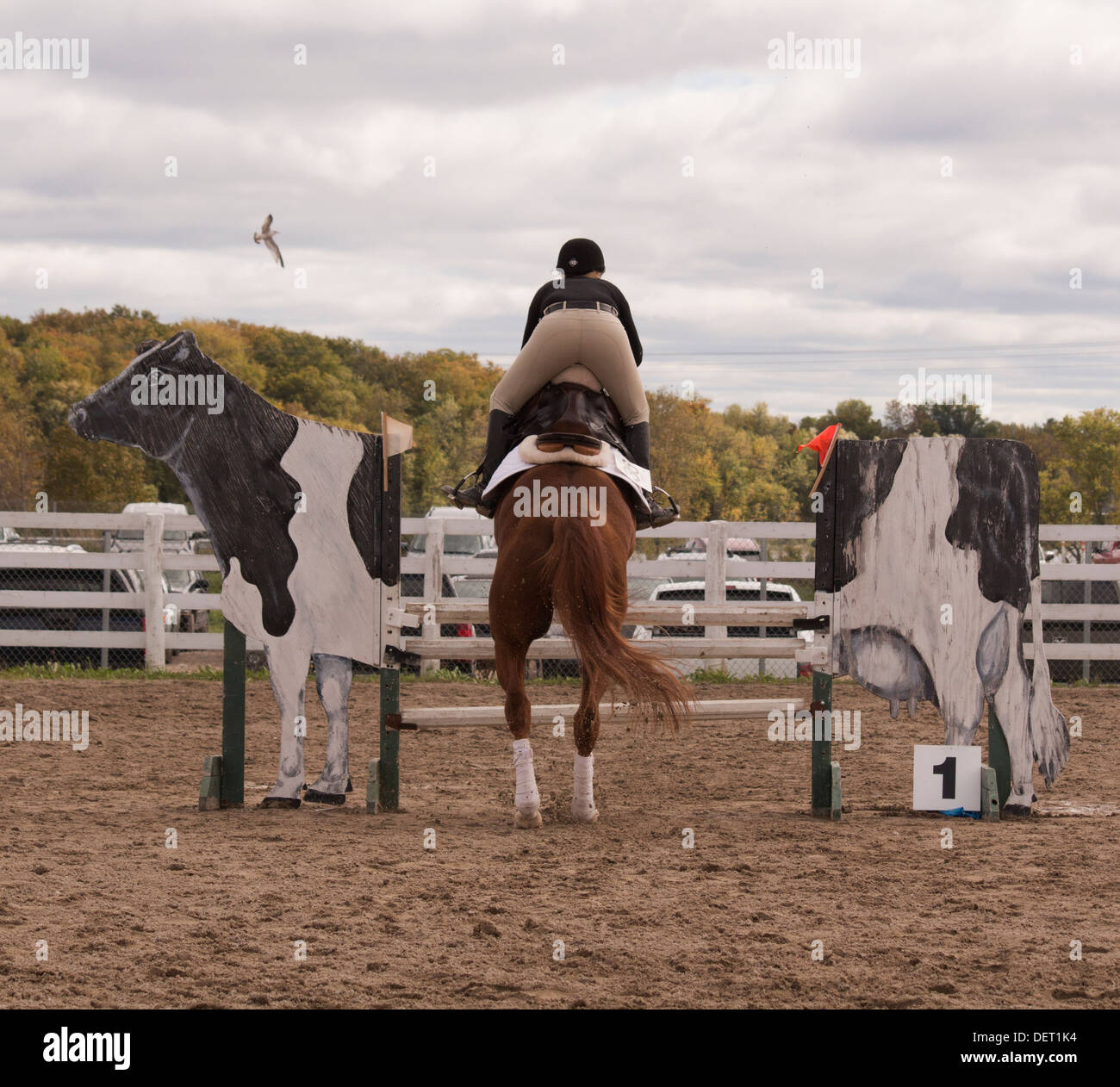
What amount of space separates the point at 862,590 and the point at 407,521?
6877mm

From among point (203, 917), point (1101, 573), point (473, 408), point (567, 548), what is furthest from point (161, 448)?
point (473, 408)

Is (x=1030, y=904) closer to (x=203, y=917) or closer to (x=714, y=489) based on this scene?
(x=203, y=917)

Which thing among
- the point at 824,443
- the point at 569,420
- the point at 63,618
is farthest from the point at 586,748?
the point at 63,618

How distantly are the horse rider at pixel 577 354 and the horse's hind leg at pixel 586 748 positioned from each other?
1.02 metres

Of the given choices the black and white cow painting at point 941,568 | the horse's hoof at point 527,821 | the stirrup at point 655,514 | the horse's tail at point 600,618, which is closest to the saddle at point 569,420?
the stirrup at point 655,514

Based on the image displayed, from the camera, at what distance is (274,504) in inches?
260

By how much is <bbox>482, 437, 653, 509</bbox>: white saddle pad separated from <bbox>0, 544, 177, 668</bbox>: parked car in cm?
856

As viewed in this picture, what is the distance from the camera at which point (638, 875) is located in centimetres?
512

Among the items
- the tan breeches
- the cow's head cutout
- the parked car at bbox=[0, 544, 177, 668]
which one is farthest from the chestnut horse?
the parked car at bbox=[0, 544, 177, 668]

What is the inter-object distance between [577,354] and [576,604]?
54.1 inches

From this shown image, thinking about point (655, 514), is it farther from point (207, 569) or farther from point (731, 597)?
point (731, 597)

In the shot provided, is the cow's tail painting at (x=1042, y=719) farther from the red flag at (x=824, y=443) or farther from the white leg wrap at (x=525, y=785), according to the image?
the white leg wrap at (x=525, y=785)

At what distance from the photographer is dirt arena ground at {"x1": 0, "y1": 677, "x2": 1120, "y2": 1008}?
3744 mm

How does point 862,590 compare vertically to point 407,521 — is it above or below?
below
